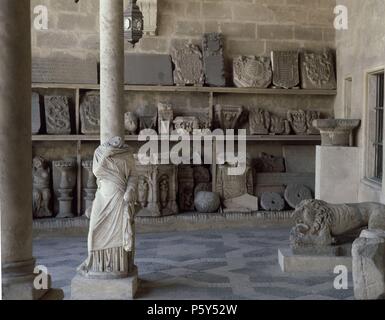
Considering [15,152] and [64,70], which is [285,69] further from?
[15,152]

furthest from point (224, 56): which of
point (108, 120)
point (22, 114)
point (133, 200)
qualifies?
point (22, 114)

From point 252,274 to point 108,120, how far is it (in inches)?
80.6

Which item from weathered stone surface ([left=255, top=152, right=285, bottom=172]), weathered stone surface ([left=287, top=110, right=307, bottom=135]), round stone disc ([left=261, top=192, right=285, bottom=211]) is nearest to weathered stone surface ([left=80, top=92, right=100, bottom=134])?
weathered stone surface ([left=255, top=152, right=285, bottom=172])

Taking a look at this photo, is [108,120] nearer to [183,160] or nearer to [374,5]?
[183,160]

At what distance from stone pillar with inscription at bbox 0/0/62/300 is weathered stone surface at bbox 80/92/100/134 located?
4.90 meters

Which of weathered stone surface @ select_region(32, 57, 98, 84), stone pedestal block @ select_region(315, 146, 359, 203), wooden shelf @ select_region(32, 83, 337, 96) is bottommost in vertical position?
stone pedestal block @ select_region(315, 146, 359, 203)

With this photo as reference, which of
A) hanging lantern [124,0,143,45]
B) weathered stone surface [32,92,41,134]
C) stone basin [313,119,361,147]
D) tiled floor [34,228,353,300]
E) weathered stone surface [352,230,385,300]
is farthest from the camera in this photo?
weathered stone surface [32,92,41,134]

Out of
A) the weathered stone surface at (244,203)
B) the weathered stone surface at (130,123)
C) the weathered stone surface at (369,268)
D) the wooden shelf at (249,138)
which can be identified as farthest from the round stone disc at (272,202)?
the weathered stone surface at (369,268)

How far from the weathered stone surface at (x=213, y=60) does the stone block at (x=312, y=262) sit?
353cm

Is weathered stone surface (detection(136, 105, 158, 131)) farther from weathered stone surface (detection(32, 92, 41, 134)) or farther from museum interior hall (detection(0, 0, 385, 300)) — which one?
weathered stone surface (detection(32, 92, 41, 134))

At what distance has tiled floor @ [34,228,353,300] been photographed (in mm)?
4711

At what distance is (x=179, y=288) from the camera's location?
4.84m

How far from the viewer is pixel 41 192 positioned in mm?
7555

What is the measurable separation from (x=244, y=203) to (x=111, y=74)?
344 centimetres
